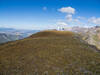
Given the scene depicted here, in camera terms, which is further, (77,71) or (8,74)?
(77,71)

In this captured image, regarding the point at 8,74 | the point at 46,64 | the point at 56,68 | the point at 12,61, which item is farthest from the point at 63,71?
the point at 12,61

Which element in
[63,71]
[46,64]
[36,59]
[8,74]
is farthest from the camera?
[36,59]

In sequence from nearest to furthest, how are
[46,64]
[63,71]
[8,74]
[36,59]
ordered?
[8,74], [63,71], [46,64], [36,59]

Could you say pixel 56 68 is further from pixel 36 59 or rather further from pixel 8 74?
pixel 8 74

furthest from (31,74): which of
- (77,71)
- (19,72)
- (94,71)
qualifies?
(94,71)

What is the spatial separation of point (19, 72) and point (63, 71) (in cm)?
839

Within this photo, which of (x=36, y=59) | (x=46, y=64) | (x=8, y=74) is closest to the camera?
(x=8, y=74)

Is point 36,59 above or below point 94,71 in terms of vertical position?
above

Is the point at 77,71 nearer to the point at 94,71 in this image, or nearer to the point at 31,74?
the point at 94,71

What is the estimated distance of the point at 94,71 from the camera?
52.4ft

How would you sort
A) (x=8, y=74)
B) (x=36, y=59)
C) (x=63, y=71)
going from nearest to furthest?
1. (x=8, y=74)
2. (x=63, y=71)
3. (x=36, y=59)

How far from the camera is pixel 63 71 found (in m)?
15.9

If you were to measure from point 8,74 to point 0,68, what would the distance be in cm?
296

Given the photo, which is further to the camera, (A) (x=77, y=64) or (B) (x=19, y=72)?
(A) (x=77, y=64)
